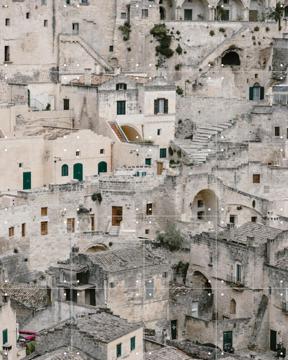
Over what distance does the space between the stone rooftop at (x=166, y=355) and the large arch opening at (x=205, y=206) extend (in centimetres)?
1424

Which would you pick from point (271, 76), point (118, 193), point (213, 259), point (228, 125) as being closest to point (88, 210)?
Result: point (118, 193)

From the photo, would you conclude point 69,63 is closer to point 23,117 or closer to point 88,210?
point 23,117

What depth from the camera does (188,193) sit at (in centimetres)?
7438

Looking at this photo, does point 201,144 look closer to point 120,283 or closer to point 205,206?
point 205,206

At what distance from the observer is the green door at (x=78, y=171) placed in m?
76.5

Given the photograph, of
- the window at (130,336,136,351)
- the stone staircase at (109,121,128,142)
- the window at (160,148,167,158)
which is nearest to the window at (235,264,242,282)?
the window at (130,336,136,351)

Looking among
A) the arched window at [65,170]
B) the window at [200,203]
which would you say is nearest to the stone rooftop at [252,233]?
the window at [200,203]

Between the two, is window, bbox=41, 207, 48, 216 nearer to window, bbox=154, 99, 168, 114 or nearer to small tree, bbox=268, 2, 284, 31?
window, bbox=154, 99, 168, 114

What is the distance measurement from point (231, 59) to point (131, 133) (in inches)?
464

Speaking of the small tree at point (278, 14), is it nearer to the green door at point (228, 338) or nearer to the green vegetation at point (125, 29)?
the green vegetation at point (125, 29)

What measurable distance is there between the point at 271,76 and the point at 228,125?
7.30 meters

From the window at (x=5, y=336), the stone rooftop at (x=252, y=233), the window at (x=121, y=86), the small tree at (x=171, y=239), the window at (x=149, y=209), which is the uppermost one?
the window at (x=121, y=86)

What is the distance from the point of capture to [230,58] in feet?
297

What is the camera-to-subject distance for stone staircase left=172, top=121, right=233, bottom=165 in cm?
7950
